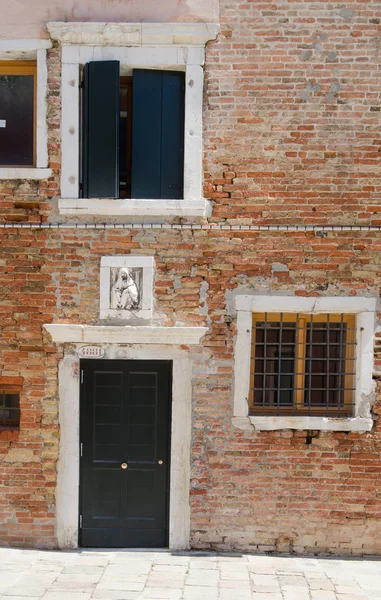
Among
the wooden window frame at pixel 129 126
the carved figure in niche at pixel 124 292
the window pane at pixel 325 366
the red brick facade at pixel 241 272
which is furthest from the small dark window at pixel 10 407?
the window pane at pixel 325 366

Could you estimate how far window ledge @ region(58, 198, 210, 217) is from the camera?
590cm

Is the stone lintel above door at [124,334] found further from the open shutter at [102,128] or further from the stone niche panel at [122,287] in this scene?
the open shutter at [102,128]

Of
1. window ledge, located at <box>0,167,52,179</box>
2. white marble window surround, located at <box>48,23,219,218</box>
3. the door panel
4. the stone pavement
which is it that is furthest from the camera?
the door panel

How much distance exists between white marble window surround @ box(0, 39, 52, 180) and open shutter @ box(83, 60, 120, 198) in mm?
466

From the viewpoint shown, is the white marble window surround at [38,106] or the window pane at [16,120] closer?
the white marble window surround at [38,106]

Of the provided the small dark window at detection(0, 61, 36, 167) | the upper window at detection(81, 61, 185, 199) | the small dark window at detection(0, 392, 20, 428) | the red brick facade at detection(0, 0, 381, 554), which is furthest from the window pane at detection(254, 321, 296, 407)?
the small dark window at detection(0, 61, 36, 167)

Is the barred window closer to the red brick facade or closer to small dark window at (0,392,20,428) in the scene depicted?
the red brick facade

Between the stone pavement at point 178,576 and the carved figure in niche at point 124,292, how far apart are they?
105 inches

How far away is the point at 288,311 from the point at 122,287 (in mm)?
1819

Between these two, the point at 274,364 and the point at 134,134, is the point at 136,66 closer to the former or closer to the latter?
the point at 134,134

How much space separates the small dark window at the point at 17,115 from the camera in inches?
243

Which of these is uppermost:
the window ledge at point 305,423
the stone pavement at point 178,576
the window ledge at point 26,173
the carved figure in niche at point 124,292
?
the window ledge at point 26,173

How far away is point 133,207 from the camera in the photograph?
19.4 feet

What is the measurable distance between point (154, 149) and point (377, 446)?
4.07m
